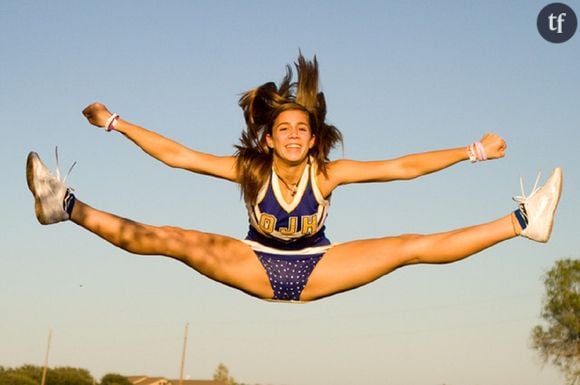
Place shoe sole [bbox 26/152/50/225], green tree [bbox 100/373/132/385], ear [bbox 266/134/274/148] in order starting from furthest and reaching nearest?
green tree [bbox 100/373/132/385] → ear [bbox 266/134/274/148] → shoe sole [bbox 26/152/50/225]

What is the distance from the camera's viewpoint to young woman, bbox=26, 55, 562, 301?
8281 millimetres

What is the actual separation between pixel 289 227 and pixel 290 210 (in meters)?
0.17

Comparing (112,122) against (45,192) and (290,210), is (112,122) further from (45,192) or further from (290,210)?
(290,210)

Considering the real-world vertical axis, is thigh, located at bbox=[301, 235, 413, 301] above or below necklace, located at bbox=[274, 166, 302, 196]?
below

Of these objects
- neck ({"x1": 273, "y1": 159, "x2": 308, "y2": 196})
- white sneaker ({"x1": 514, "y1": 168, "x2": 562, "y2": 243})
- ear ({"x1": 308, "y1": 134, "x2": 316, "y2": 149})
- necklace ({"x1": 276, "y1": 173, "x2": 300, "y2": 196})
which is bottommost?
white sneaker ({"x1": 514, "y1": 168, "x2": 562, "y2": 243})

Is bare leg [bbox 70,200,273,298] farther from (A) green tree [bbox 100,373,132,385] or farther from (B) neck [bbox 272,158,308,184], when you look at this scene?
(A) green tree [bbox 100,373,132,385]

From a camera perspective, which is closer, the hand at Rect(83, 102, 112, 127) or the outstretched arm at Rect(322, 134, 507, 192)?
the outstretched arm at Rect(322, 134, 507, 192)

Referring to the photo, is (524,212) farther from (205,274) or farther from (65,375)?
(65,375)

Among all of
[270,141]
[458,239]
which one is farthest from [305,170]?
[458,239]

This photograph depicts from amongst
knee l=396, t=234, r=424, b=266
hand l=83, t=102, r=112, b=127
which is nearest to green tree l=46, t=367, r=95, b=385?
hand l=83, t=102, r=112, b=127

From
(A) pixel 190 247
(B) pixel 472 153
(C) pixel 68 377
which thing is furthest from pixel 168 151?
(C) pixel 68 377

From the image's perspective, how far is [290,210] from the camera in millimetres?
8734

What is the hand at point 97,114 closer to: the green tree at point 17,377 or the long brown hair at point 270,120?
the long brown hair at point 270,120

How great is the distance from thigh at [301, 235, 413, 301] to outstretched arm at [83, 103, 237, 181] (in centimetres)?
125
